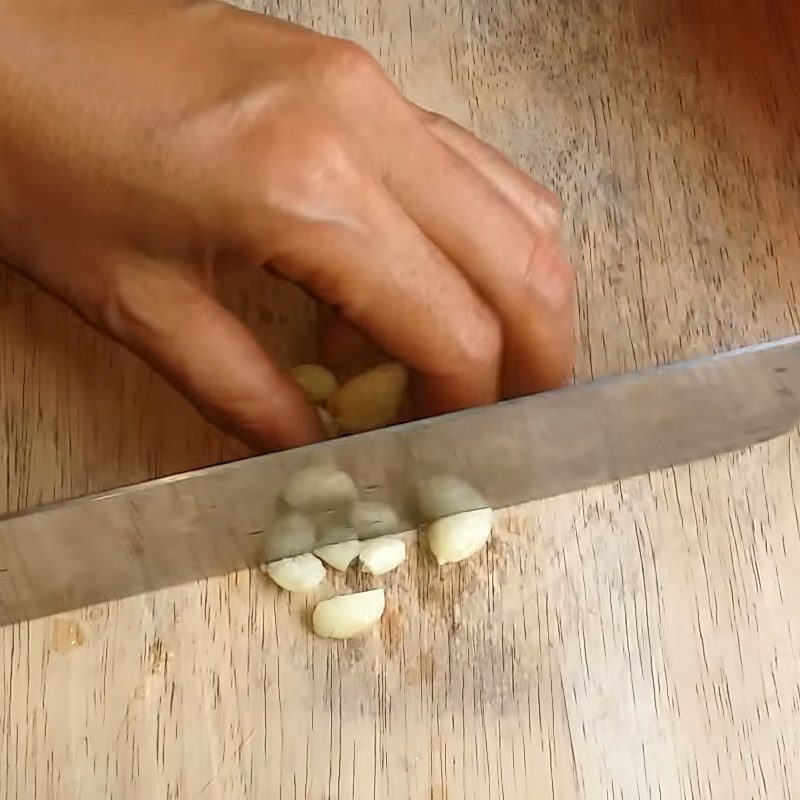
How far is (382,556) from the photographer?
63cm

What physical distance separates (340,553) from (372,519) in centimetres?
3

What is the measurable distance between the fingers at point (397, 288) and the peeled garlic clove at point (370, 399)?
31 mm

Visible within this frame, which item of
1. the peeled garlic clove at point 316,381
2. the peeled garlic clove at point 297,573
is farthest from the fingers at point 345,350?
the peeled garlic clove at point 297,573

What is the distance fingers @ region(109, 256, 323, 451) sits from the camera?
22.6 inches

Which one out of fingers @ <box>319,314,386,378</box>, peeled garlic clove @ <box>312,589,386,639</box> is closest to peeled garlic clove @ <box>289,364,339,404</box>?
fingers @ <box>319,314,386,378</box>

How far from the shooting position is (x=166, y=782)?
592 millimetres

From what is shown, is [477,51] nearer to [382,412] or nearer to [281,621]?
[382,412]

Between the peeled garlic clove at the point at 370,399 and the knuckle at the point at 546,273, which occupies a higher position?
the knuckle at the point at 546,273

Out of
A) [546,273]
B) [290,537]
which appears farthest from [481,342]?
[290,537]

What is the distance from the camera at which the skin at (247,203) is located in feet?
1.78

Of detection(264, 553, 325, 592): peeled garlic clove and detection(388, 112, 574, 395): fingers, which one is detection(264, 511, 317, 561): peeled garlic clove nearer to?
detection(264, 553, 325, 592): peeled garlic clove

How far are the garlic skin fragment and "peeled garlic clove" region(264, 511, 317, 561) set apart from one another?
1.2 inches

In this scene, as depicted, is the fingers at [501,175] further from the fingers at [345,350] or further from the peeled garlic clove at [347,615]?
the peeled garlic clove at [347,615]

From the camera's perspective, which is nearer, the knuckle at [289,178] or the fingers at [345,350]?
the knuckle at [289,178]
